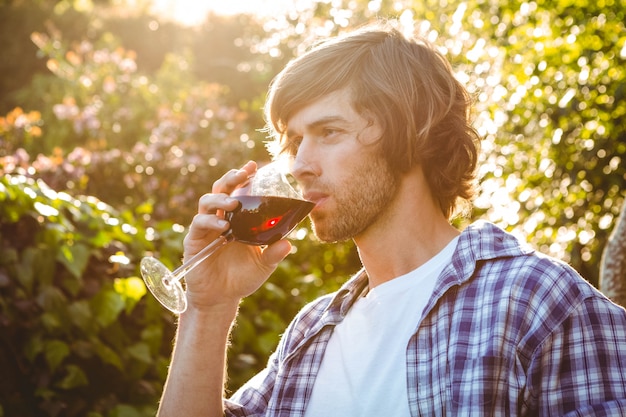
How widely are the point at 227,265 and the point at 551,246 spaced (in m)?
2.83

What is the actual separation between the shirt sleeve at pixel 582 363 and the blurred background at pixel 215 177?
57.3 inches

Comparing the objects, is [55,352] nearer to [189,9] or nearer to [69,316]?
[69,316]

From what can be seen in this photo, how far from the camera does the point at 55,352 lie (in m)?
3.06

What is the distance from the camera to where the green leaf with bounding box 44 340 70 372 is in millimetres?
3045

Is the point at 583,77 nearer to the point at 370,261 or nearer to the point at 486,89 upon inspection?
the point at 486,89

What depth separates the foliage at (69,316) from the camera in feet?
10.1

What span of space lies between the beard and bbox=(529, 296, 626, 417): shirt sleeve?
72 cm

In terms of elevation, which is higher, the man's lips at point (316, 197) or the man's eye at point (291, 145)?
the man's eye at point (291, 145)

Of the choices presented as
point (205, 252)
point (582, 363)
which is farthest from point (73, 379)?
point (582, 363)

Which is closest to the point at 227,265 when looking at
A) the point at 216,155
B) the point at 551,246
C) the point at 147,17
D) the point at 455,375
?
the point at 455,375

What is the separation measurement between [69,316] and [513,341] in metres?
2.16

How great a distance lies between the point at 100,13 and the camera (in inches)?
778

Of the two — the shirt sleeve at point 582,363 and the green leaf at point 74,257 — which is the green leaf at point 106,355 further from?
the shirt sleeve at point 582,363

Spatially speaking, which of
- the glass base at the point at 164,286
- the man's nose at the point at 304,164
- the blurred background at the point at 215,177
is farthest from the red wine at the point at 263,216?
the blurred background at the point at 215,177
